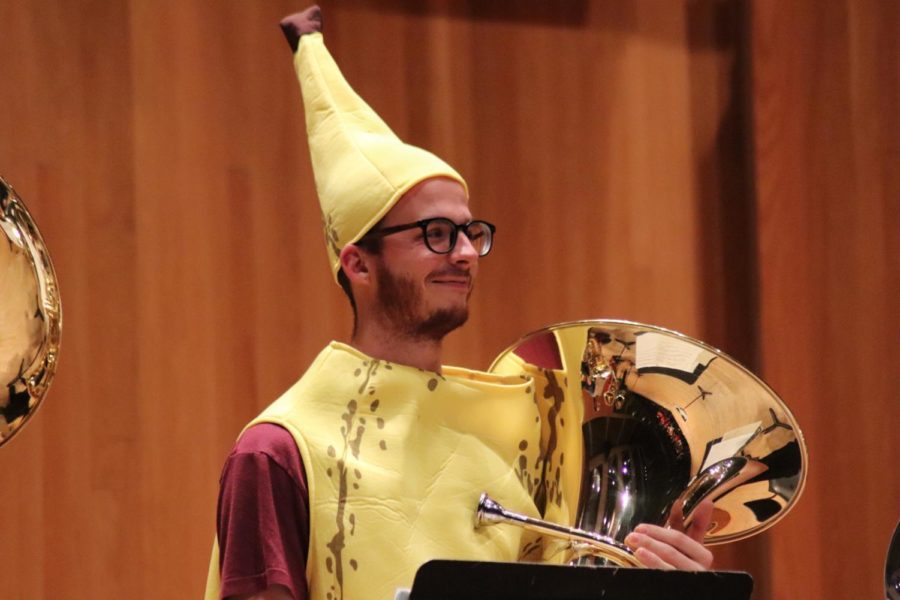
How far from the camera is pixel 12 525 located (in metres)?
2.64

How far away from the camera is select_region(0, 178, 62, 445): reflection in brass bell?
1.58 meters

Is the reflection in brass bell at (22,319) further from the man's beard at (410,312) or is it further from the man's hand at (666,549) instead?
the man's hand at (666,549)


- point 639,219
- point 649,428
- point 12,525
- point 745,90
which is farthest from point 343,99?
point 745,90

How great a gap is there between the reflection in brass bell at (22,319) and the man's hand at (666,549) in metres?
0.81

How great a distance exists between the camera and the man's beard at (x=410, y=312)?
1.96 meters

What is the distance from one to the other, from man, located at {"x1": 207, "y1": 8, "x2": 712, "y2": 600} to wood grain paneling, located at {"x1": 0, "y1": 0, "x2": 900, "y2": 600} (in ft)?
2.74

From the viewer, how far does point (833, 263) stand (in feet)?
11.0

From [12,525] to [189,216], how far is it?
2.44ft

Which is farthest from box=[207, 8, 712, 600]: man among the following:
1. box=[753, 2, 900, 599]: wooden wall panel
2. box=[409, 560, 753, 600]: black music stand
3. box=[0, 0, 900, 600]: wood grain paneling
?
box=[753, 2, 900, 599]: wooden wall panel

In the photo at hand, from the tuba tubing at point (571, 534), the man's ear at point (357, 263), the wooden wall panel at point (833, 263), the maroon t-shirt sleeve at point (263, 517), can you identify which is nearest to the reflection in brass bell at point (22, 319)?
the maroon t-shirt sleeve at point (263, 517)

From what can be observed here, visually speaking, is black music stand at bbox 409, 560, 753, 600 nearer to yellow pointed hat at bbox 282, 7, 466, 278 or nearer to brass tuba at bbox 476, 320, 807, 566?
brass tuba at bbox 476, 320, 807, 566

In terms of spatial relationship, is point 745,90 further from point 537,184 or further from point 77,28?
point 77,28

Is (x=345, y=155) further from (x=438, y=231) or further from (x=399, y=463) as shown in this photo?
(x=399, y=463)

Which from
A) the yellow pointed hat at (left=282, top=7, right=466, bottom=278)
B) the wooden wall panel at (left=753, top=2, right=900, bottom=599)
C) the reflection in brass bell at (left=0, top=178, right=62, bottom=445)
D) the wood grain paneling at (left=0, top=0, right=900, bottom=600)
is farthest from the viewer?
the wooden wall panel at (left=753, top=2, right=900, bottom=599)
